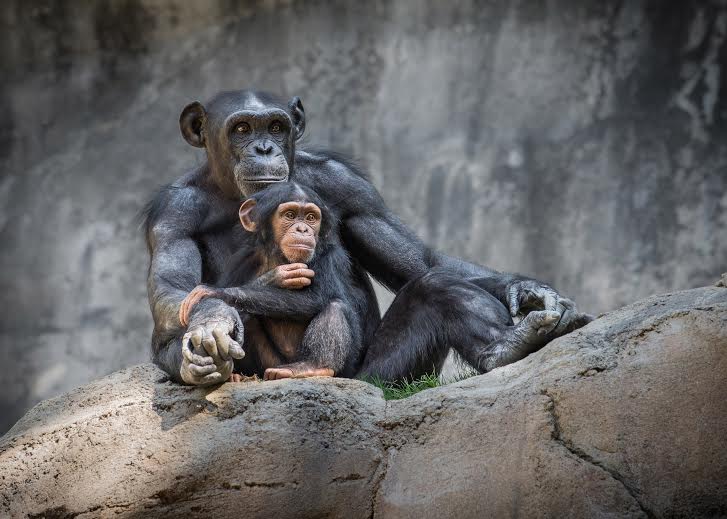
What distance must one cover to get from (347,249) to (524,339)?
166 centimetres

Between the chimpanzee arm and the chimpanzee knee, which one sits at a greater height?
the chimpanzee arm

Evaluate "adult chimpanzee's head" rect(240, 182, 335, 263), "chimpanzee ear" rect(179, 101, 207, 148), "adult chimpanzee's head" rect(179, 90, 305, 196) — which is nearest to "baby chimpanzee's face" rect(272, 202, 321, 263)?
"adult chimpanzee's head" rect(240, 182, 335, 263)

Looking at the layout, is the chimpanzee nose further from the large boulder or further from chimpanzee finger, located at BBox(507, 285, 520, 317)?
the large boulder

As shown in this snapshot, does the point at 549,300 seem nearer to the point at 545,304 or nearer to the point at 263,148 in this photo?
the point at 545,304

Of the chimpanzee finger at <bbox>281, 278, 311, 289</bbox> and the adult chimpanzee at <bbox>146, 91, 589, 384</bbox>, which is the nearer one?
the adult chimpanzee at <bbox>146, 91, 589, 384</bbox>

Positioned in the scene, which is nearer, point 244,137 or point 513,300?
point 513,300

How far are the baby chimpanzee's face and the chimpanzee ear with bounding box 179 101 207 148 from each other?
119cm

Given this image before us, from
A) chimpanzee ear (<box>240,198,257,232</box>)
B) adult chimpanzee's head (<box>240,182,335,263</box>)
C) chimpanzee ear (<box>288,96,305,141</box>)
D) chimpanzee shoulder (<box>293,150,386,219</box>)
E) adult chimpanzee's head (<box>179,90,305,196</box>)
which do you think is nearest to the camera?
adult chimpanzee's head (<box>240,182,335,263</box>)

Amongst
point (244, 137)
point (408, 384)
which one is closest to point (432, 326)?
point (408, 384)

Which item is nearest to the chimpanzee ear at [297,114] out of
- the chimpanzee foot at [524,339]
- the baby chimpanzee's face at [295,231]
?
the baby chimpanzee's face at [295,231]

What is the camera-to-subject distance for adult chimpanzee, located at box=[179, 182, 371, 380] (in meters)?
6.01

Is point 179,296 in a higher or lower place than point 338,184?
lower

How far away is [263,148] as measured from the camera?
6742mm

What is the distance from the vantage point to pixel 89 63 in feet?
39.9
